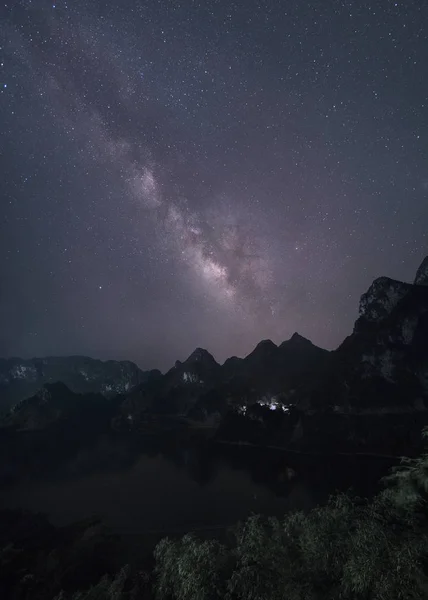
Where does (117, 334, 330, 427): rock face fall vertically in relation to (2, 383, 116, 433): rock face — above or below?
above

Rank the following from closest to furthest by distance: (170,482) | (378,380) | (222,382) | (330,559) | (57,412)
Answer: (330,559)
(170,482)
(378,380)
(57,412)
(222,382)

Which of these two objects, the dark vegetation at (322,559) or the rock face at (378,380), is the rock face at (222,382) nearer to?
the rock face at (378,380)

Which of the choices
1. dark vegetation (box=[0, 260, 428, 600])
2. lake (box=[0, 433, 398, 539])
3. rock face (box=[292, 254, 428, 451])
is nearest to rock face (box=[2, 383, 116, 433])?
dark vegetation (box=[0, 260, 428, 600])

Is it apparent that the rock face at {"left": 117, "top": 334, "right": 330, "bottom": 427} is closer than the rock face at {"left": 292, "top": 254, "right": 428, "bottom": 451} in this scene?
No

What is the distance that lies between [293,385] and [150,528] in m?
100

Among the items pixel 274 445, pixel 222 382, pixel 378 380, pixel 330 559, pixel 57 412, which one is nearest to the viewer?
pixel 330 559

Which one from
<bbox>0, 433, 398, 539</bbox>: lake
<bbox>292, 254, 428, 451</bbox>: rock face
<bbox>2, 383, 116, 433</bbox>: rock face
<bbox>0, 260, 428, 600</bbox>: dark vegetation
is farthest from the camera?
<bbox>2, 383, 116, 433</bbox>: rock face

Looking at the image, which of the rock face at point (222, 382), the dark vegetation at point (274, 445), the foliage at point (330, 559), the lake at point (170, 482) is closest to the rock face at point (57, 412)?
the dark vegetation at point (274, 445)

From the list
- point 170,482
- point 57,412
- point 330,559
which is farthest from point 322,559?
point 57,412

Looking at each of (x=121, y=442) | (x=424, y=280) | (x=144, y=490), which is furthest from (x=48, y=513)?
(x=424, y=280)

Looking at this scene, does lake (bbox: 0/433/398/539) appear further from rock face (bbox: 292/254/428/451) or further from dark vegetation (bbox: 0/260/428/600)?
rock face (bbox: 292/254/428/451)

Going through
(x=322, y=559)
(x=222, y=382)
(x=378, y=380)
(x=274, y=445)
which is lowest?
(x=274, y=445)

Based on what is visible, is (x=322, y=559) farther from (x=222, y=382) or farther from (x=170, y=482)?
(x=222, y=382)

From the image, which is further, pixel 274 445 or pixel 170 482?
pixel 274 445
